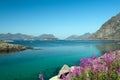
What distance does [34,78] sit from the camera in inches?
1207

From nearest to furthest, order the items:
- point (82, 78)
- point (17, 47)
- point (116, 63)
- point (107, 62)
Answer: point (107, 62)
point (82, 78)
point (116, 63)
point (17, 47)

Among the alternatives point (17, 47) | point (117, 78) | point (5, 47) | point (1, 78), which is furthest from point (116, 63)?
point (17, 47)

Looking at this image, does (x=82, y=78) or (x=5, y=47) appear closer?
(x=82, y=78)

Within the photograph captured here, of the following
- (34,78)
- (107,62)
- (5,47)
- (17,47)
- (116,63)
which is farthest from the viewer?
(17,47)

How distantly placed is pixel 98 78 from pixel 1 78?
25.3 meters

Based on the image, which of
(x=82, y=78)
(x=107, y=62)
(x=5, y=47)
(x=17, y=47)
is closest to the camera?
(x=107, y=62)

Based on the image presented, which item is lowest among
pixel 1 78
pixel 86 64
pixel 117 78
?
pixel 1 78

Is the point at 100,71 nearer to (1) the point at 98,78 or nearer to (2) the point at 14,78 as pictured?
(1) the point at 98,78

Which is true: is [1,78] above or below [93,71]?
below

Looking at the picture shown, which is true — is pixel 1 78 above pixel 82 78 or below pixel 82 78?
below

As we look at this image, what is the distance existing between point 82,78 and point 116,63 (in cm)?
342

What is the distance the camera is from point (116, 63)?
38.9 ft

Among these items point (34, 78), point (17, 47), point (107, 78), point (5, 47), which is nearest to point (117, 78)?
point (107, 78)

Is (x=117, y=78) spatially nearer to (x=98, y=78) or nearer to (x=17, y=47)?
(x=98, y=78)
